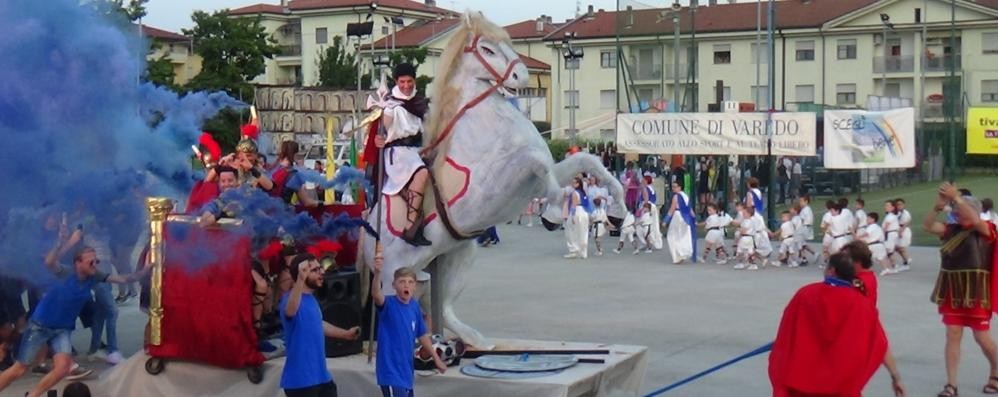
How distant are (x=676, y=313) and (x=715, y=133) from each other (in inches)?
360

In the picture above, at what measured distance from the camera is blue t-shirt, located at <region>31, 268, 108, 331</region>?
9.03 m

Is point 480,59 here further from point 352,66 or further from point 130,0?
point 352,66

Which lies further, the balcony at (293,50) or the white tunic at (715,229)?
the balcony at (293,50)

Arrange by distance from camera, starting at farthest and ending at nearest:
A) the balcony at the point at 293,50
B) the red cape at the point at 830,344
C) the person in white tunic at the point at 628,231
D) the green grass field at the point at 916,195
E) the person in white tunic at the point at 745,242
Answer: the balcony at the point at 293,50 < the green grass field at the point at 916,195 < the person in white tunic at the point at 628,231 < the person in white tunic at the point at 745,242 < the red cape at the point at 830,344

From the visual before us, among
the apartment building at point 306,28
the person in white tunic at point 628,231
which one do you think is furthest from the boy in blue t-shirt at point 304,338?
Result: the apartment building at point 306,28

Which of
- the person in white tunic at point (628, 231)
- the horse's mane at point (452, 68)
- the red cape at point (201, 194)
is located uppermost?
the horse's mane at point (452, 68)

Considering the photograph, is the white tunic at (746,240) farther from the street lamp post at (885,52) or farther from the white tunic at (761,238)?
the street lamp post at (885,52)

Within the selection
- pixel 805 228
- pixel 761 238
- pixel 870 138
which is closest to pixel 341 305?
pixel 761 238

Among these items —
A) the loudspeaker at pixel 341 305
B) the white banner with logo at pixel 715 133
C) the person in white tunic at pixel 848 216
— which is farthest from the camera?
the white banner with logo at pixel 715 133

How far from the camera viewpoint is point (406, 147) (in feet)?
31.8

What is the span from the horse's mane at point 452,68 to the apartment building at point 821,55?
128 ft

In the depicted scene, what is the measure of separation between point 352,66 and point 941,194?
1588 inches

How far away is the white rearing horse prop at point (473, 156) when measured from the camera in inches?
369

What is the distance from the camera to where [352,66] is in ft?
159
